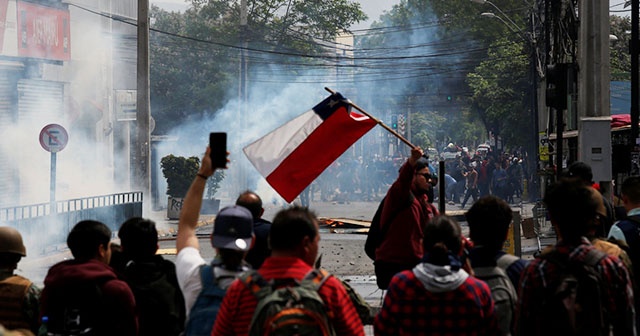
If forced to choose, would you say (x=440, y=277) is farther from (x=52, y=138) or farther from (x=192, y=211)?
(x=52, y=138)

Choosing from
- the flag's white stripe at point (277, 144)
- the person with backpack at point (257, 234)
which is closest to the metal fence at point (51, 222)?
the flag's white stripe at point (277, 144)

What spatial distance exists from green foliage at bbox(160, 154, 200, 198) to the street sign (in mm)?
9075

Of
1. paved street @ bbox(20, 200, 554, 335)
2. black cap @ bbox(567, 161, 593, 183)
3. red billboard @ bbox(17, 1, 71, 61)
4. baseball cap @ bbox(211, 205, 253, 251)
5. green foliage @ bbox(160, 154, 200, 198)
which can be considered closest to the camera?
baseball cap @ bbox(211, 205, 253, 251)

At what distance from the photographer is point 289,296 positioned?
148 inches

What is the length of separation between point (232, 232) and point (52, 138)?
16473 mm

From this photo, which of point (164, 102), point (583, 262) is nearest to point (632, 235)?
point (583, 262)

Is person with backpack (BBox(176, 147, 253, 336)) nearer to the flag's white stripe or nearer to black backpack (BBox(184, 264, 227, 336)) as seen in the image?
black backpack (BBox(184, 264, 227, 336))

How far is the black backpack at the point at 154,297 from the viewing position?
4773mm

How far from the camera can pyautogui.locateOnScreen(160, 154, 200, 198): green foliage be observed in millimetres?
29109

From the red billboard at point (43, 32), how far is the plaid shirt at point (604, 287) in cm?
2441

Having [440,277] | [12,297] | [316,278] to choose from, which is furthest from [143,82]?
[316,278]

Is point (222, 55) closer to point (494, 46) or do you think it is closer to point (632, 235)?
point (494, 46)

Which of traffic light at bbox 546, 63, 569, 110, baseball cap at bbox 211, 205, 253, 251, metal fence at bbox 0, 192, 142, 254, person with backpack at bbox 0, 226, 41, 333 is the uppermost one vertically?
traffic light at bbox 546, 63, 569, 110

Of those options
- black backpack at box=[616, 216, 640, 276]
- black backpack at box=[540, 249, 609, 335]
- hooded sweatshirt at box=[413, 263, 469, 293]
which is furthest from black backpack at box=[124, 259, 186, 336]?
black backpack at box=[616, 216, 640, 276]
